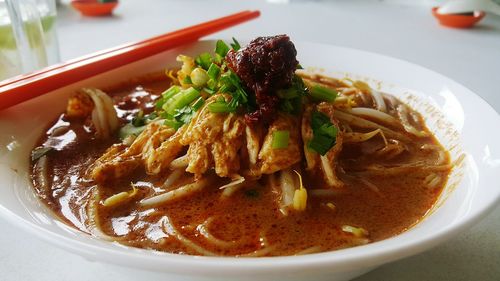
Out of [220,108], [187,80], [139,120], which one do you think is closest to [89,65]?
[139,120]

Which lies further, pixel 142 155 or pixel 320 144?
pixel 142 155

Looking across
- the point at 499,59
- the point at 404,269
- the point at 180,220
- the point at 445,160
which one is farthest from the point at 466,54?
the point at 180,220

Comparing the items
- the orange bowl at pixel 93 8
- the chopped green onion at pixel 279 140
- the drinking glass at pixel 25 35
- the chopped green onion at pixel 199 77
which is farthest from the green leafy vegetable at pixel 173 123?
the orange bowl at pixel 93 8

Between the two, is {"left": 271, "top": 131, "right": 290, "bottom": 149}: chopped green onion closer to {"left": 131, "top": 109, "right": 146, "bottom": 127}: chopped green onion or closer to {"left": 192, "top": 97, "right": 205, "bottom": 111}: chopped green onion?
{"left": 192, "top": 97, "right": 205, "bottom": 111}: chopped green onion

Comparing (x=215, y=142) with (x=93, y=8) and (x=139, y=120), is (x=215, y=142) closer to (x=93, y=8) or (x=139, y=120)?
(x=139, y=120)

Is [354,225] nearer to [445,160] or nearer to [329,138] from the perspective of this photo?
[329,138]

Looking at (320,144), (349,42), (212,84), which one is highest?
(212,84)
